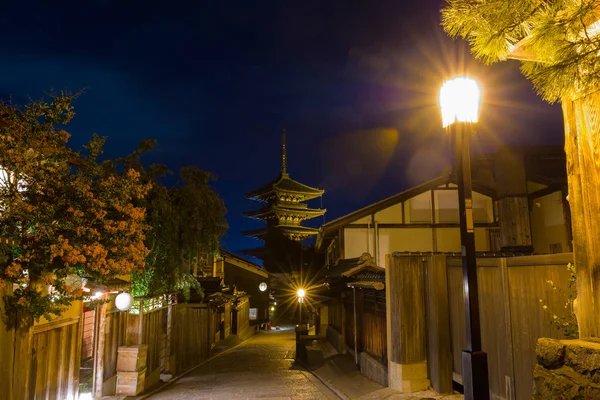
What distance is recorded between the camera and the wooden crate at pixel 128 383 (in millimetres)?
14117

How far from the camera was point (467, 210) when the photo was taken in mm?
6172

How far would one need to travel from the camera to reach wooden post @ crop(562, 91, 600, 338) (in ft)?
16.3

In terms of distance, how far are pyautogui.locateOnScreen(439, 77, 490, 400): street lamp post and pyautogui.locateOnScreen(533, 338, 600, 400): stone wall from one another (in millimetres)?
898

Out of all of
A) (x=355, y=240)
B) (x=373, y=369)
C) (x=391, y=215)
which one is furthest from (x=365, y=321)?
(x=391, y=215)

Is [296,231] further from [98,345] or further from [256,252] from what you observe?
[98,345]

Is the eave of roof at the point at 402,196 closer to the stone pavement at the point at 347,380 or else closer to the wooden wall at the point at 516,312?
the stone pavement at the point at 347,380

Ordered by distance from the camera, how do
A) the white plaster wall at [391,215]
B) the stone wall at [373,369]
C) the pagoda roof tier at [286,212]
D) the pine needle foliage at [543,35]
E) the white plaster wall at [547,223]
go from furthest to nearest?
the pagoda roof tier at [286,212] < the white plaster wall at [391,215] < the white plaster wall at [547,223] < the stone wall at [373,369] < the pine needle foliage at [543,35]

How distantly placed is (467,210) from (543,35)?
7.62 feet

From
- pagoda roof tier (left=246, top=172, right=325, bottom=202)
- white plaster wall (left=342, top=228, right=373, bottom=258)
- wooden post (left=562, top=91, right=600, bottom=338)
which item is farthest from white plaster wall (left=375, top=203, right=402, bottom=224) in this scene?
pagoda roof tier (left=246, top=172, right=325, bottom=202)

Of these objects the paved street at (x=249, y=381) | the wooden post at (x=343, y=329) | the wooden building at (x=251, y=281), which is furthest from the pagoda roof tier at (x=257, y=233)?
the wooden post at (x=343, y=329)

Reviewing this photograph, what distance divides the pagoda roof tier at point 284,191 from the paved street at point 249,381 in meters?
26.5

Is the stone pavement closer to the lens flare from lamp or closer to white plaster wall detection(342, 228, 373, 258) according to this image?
white plaster wall detection(342, 228, 373, 258)

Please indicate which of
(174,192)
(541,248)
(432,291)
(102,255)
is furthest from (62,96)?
(541,248)

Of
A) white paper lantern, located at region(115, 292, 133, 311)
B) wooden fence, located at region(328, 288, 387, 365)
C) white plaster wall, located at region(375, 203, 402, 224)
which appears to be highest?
white plaster wall, located at region(375, 203, 402, 224)
